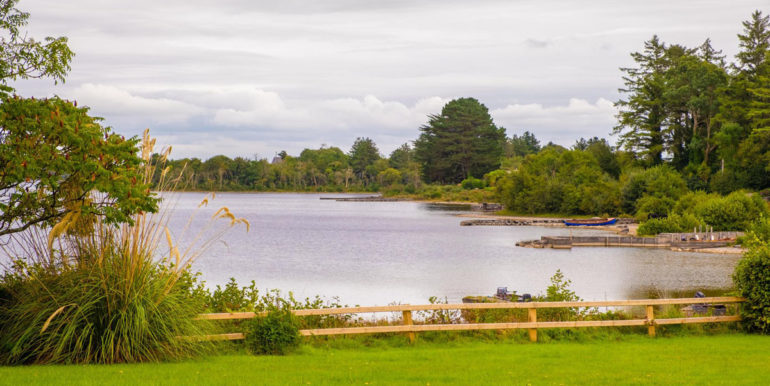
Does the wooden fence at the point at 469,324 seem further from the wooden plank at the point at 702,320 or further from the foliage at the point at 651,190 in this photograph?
the foliage at the point at 651,190

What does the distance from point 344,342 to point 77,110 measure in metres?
4.41

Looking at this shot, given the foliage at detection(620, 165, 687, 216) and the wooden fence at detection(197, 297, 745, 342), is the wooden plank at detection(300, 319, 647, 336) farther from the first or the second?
the foliage at detection(620, 165, 687, 216)

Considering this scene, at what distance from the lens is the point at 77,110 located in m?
8.81

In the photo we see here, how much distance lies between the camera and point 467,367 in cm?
A: 786

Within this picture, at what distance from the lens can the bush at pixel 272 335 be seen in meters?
8.74

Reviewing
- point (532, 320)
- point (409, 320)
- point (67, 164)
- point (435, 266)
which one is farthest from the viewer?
point (435, 266)

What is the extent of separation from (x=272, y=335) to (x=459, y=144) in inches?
4226

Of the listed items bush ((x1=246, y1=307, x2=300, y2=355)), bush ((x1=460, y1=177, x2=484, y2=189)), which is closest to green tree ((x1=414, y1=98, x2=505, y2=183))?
bush ((x1=460, y1=177, x2=484, y2=189))

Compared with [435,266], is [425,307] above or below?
above

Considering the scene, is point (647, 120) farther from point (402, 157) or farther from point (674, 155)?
point (402, 157)

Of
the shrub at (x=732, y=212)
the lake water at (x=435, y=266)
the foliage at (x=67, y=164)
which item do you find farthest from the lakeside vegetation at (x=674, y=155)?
the foliage at (x=67, y=164)

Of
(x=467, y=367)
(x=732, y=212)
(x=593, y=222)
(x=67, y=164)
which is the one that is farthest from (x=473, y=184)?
(x=67, y=164)

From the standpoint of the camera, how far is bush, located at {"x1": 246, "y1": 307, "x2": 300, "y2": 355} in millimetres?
8742

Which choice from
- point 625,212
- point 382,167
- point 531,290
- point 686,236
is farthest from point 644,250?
point 382,167
